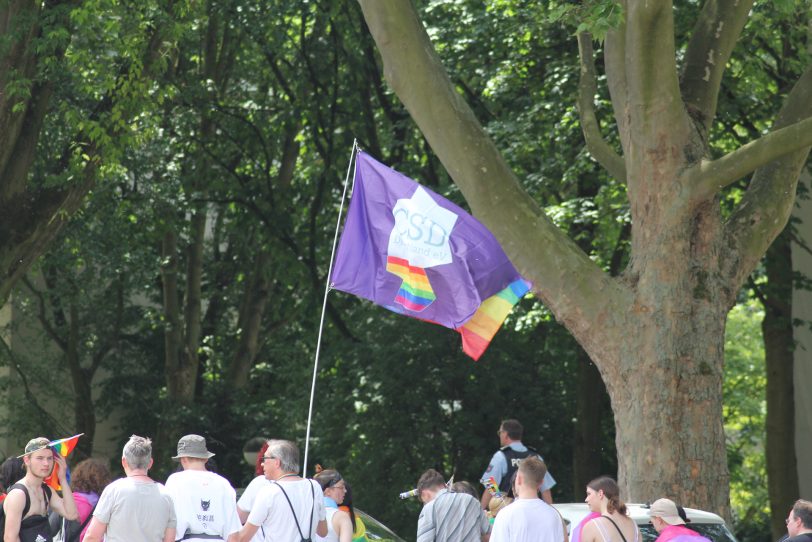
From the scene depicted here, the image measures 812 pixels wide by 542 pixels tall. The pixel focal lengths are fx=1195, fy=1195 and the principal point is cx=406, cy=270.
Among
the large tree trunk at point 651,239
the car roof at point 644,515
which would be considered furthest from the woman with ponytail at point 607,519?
the large tree trunk at point 651,239

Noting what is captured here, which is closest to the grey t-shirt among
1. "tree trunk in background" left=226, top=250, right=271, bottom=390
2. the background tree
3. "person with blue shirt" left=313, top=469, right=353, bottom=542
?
"person with blue shirt" left=313, top=469, right=353, bottom=542

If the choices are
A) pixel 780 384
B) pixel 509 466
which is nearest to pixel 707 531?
pixel 509 466

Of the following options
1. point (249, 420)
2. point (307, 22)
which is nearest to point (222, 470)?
point (249, 420)

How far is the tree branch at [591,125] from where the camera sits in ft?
35.6

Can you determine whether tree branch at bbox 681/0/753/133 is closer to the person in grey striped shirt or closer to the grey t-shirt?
the person in grey striped shirt

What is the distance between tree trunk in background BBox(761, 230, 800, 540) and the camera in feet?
60.4

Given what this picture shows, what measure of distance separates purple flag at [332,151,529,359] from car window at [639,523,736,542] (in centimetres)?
218

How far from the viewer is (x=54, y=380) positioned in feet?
83.7

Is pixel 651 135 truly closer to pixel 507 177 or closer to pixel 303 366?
pixel 507 177

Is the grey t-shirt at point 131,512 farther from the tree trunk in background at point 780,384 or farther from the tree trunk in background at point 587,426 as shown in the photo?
the tree trunk in background at point 780,384

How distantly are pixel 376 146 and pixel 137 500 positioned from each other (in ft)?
50.6

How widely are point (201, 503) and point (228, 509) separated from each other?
0.18m

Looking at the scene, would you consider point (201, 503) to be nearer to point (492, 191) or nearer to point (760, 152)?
point (492, 191)

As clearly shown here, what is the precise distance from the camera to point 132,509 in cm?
733
